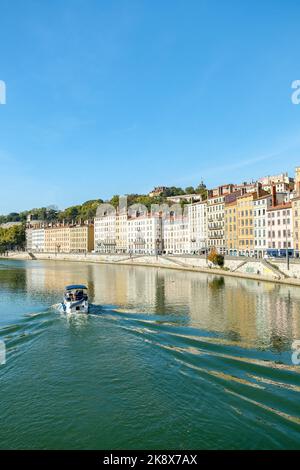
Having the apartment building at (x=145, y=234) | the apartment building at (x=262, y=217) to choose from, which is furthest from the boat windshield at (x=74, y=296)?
the apartment building at (x=145, y=234)

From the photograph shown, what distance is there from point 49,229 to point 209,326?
133 meters

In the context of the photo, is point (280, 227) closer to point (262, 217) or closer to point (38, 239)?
point (262, 217)

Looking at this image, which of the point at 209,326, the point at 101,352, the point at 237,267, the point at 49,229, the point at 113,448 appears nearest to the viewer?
the point at 113,448

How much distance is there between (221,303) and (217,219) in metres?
44.8

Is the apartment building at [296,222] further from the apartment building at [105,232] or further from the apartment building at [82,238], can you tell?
the apartment building at [82,238]

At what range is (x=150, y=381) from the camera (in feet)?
52.3

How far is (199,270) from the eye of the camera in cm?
6619

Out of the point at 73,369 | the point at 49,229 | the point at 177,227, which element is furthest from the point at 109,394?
the point at 49,229

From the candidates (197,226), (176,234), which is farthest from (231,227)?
(176,234)

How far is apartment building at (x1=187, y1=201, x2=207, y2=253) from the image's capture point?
277ft

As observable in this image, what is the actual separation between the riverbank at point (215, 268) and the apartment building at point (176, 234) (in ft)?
40.3

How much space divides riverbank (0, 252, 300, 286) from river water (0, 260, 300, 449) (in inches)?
765

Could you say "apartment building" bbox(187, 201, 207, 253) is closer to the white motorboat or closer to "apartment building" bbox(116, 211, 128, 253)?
"apartment building" bbox(116, 211, 128, 253)

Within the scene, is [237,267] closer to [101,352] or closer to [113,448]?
[101,352]
